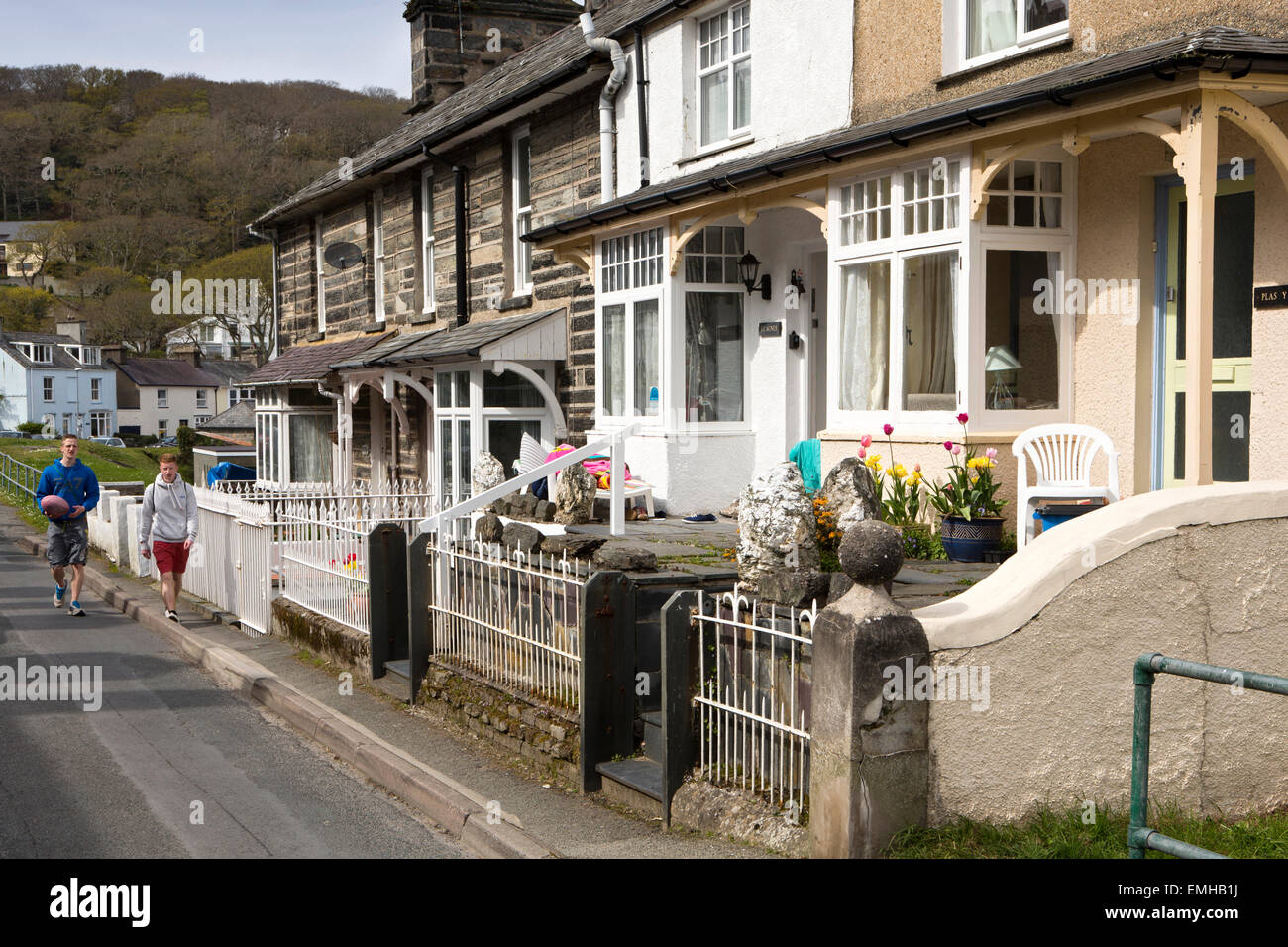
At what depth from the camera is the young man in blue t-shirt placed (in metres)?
13.9

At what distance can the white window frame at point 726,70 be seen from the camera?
519 inches

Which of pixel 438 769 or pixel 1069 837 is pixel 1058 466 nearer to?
pixel 1069 837

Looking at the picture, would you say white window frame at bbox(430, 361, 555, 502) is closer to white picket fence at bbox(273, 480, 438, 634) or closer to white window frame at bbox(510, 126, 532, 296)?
white window frame at bbox(510, 126, 532, 296)

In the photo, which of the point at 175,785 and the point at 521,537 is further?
the point at 521,537

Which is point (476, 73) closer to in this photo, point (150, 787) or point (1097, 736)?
point (150, 787)

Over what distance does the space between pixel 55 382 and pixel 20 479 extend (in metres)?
57.1

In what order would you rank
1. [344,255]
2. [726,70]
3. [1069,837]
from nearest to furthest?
[1069,837]
[726,70]
[344,255]

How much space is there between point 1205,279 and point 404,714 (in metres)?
6.06

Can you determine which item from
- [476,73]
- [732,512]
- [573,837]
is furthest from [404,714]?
[476,73]

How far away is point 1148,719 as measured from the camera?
453 centimetres

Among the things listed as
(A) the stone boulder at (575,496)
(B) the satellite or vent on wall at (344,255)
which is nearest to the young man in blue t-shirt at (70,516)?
(A) the stone boulder at (575,496)

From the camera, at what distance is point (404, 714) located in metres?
9.03

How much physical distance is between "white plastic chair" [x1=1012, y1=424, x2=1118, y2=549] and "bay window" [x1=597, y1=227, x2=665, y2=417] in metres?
4.90

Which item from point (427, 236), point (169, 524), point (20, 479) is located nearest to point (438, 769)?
point (169, 524)
